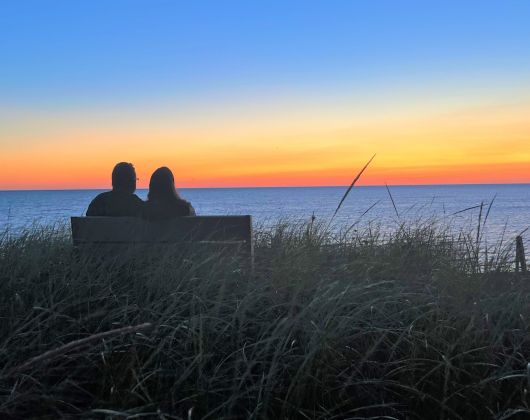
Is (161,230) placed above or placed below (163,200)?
below

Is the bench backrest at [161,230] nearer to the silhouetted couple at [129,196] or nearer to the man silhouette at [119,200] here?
the silhouetted couple at [129,196]

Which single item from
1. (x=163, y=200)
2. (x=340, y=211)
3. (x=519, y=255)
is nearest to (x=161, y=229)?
(x=163, y=200)

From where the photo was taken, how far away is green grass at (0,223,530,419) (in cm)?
250

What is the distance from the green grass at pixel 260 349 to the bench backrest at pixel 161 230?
1.02m

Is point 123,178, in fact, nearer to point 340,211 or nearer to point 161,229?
point 161,229

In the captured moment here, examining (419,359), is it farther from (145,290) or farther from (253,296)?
(145,290)

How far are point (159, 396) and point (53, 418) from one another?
46cm

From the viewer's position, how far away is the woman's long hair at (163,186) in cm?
582

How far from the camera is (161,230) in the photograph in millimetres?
5207

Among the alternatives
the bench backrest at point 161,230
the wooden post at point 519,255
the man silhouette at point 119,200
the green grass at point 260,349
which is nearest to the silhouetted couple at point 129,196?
the man silhouette at point 119,200

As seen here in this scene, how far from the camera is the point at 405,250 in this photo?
18.7 feet

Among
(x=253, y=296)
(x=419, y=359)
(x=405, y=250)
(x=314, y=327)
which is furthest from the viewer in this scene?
(x=405, y=250)

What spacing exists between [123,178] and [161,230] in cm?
153

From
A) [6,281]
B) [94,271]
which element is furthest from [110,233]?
[6,281]
